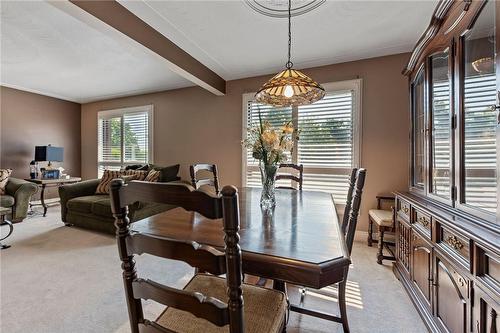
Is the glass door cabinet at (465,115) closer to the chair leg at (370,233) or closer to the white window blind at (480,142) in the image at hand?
the white window blind at (480,142)

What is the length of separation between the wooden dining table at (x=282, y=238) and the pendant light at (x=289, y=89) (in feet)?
3.09

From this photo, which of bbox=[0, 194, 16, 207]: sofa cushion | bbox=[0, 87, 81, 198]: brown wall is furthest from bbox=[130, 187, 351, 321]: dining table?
bbox=[0, 87, 81, 198]: brown wall

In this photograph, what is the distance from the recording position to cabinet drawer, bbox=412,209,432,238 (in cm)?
158

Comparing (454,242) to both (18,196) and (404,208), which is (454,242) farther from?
(18,196)

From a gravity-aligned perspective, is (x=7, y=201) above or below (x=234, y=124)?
below

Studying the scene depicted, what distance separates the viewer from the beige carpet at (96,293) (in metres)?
1.57

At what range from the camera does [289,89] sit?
2.07 m

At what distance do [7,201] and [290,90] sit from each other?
4453mm

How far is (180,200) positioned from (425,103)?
2.26 metres

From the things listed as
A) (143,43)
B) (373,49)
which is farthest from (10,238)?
(373,49)

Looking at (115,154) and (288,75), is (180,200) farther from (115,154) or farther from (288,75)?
(115,154)

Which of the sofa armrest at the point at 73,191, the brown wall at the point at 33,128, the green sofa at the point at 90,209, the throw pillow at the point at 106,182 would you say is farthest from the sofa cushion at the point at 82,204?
the brown wall at the point at 33,128

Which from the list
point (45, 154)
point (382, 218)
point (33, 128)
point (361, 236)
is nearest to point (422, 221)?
point (382, 218)

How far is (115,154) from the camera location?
5.23m
